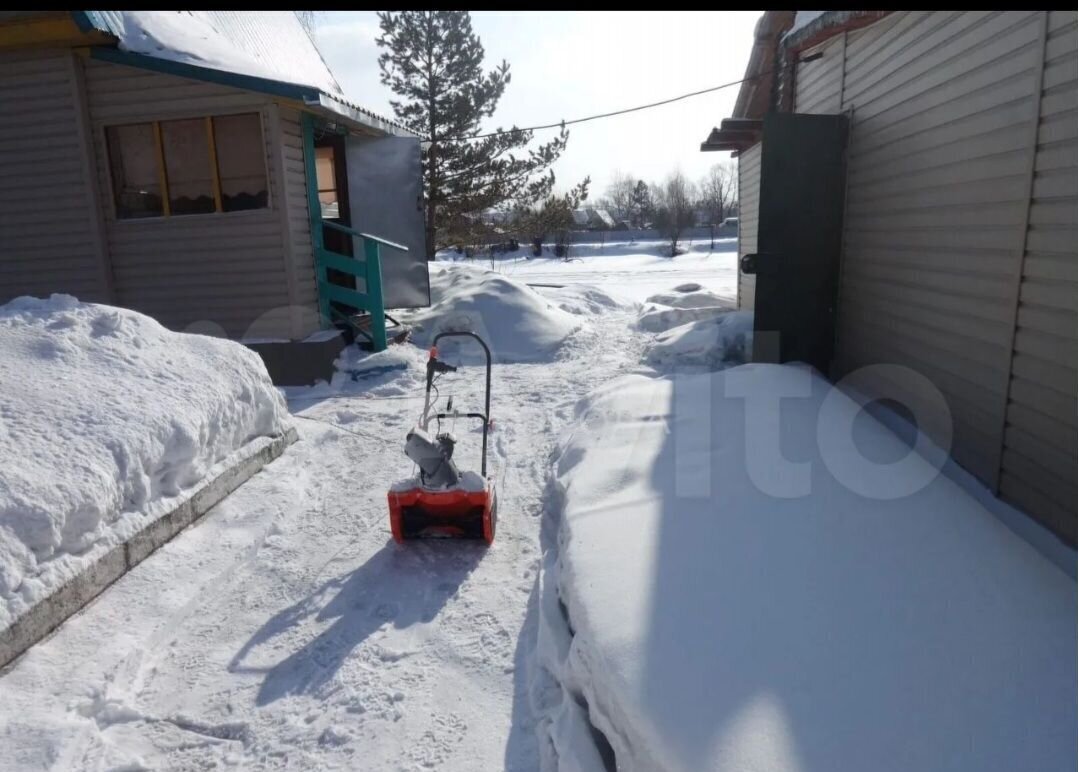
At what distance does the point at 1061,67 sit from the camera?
352 centimetres

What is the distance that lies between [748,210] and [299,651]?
35.0 ft

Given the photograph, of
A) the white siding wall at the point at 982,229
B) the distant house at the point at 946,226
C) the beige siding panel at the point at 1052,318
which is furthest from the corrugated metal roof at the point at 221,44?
the beige siding panel at the point at 1052,318

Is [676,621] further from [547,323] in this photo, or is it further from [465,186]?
[465,186]

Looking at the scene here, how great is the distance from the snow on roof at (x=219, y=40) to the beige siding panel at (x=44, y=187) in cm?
82

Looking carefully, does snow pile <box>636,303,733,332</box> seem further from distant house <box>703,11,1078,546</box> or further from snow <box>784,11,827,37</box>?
snow <box>784,11,827,37</box>

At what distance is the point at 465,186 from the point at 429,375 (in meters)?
17.5

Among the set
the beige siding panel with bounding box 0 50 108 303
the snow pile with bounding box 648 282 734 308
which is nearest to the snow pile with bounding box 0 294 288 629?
the beige siding panel with bounding box 0 50 108 303

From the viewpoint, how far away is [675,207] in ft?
223

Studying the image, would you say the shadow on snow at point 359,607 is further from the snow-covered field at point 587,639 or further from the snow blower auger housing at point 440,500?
the snow blower auger housing at point 440,500

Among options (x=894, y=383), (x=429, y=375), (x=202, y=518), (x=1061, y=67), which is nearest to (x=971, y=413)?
(x=894, y=383)

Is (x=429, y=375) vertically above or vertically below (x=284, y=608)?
above

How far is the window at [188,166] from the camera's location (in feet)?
27.5

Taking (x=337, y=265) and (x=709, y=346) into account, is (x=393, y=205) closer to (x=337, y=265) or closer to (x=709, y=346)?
(x=337, y=265)
